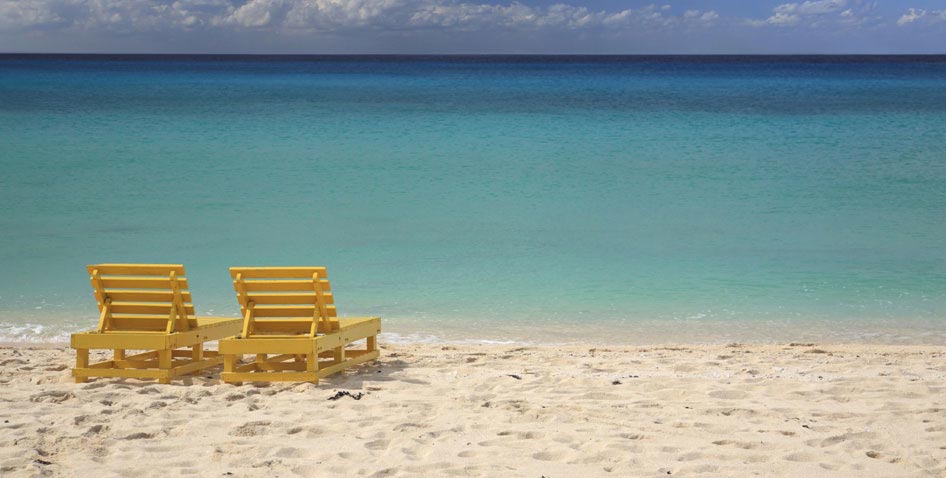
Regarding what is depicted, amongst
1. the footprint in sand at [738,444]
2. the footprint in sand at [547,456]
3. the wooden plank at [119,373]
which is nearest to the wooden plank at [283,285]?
the wooden plank at [119,373]

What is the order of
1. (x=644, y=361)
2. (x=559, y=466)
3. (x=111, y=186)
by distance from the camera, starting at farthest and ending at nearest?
1. (x=111, y=186)
2. (x=644, y=361)
3. (x=559, y=466)

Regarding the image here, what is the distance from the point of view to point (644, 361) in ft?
23.0

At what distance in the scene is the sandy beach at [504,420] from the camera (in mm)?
4578

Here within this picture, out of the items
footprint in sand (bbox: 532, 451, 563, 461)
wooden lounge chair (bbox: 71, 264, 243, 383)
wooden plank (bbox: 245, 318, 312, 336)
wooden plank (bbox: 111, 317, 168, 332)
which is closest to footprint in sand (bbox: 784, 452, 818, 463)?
footprint in sand (bbox: 532, 451, 563, 461)

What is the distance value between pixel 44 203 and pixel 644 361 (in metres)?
13.7

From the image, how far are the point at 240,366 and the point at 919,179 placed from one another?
16.9 metres

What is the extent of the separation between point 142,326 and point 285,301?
990 millimetres

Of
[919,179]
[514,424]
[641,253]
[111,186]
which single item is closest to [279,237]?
[641,253]

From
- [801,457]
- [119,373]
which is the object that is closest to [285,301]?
[119,373]

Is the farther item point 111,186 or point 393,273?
point 111,186

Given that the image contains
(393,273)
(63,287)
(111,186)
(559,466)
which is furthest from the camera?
(111,186)

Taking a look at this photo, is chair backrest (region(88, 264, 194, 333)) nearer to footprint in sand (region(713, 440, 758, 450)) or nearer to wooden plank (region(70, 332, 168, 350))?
wooden plank (region(70, 332, 168, 350))

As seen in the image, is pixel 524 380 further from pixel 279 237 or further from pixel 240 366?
pixel 279 237

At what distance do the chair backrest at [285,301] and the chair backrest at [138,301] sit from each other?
408 mm
